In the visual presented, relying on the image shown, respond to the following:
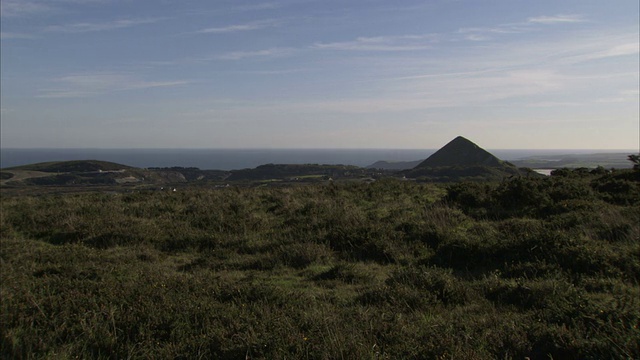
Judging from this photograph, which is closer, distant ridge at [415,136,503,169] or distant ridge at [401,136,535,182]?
distant ridge at [401,136,535,182]

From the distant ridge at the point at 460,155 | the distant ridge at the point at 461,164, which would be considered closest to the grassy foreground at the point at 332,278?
the distant ridge at the point at 461,164

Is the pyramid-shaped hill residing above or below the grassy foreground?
above

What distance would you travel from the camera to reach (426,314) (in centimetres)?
481

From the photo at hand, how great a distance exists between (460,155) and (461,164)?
175 inches

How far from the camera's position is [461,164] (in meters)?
35.0

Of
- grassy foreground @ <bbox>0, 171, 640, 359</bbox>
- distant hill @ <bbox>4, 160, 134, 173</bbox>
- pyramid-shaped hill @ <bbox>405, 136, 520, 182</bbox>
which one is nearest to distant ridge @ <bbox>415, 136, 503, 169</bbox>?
pyramid-shaped hill @ <bbox>405, 136, 520, 182</bbox>

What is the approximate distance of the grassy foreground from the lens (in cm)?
381

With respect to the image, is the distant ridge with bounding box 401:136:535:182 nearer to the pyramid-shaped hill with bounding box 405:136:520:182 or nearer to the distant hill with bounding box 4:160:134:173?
the pyramid-shaped hill with bounding box 405:136:520:182

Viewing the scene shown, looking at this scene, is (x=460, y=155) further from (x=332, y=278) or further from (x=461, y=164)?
(x=332, y=278)

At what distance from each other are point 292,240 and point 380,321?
4.93 meters

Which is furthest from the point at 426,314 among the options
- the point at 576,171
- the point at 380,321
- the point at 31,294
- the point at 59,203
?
the point at 576,171

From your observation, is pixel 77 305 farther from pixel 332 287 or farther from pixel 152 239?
pixel 152 239

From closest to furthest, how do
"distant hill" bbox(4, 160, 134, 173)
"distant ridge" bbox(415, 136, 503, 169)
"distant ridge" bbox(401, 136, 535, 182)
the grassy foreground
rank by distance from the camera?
the grassy foreground, "distant ridge" bbox(401, 136, 535, 182), "distant ridge" bbox(415, 136, 503, 169), "distant hill" bbox(4, 160, 134, 173)

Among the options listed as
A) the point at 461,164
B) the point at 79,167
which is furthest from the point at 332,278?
the point at 79,167
